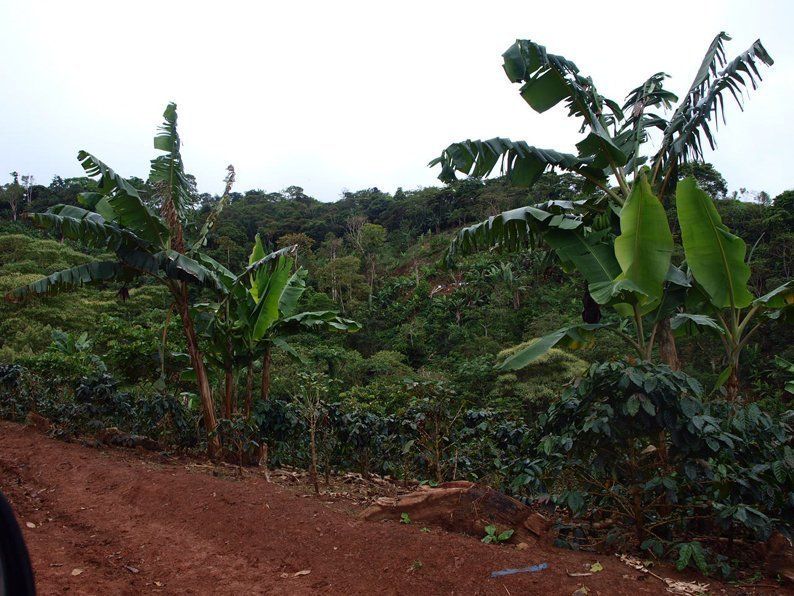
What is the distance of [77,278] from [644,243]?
6.57 meters

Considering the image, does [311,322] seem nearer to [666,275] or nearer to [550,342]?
[550,342]

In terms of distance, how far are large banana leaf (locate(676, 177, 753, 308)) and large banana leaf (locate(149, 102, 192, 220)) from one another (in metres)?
5.91

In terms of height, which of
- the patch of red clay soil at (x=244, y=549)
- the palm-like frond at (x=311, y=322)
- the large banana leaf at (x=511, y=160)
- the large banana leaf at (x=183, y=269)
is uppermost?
the large banana leaf at (x=511, y=160)

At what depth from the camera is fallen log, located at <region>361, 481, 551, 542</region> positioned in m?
3.93

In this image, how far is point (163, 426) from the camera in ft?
25.0

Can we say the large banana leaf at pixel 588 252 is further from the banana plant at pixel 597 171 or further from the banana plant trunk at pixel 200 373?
the banana plant trunk at pixel 200 373

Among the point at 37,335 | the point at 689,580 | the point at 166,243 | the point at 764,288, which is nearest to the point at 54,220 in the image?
the point at 166,243

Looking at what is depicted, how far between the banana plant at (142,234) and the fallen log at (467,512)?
3.71 m

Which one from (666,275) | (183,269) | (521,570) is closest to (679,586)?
(521,570)

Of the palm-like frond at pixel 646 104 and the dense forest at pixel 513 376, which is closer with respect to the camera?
the dense forest at pixel 513 376

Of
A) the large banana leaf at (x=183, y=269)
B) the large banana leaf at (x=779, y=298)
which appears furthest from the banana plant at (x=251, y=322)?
the large banana leaf at (x=779, y=298)

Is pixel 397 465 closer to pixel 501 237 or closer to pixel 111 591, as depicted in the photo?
pixel 501 237

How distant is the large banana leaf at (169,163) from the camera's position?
712 centimetres

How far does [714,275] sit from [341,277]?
2845 cm
